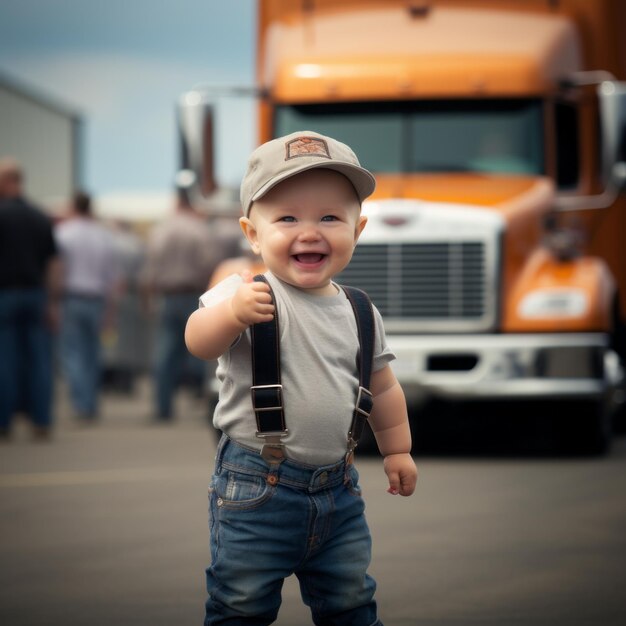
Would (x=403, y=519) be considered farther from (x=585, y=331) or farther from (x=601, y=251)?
(x=601, y=251)

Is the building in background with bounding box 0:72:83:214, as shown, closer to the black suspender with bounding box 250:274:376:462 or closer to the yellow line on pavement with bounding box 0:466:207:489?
the yellow line on pavement with bounding box 0:466:207:489

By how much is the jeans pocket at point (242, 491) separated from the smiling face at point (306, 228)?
0.46m

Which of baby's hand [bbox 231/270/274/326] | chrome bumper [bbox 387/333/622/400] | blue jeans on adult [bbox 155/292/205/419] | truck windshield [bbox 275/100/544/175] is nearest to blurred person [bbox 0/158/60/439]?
blue jeans on adult [bbox 155/292/205/419]

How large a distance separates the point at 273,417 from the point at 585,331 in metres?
6.49

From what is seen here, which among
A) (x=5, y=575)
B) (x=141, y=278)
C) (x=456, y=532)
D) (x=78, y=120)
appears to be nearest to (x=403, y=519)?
(x=456, y=532)

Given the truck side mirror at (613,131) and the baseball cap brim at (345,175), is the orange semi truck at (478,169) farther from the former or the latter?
the baseball cap brim at (345,175)

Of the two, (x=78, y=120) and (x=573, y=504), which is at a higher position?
(x=78, y=120)

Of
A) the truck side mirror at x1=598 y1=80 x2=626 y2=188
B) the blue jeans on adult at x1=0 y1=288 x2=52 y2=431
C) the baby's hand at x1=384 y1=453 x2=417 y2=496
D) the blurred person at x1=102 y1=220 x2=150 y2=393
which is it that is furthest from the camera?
the blurred person at x1=102 y1=220 x2=150 y2=393

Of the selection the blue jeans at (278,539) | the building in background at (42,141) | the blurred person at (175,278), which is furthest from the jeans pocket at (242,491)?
the building in background at (42,141)

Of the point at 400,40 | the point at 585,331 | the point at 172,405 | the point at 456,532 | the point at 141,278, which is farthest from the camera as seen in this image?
the point at 141,278

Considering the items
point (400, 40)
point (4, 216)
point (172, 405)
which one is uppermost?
point (400, 40)

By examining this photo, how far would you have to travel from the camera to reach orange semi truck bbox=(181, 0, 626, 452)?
9828 mm

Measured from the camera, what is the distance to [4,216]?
11.3m

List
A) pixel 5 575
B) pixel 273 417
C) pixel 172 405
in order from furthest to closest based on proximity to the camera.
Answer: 1. pixel 172 405
2. pixel 5 575
3. pixel 273 417
